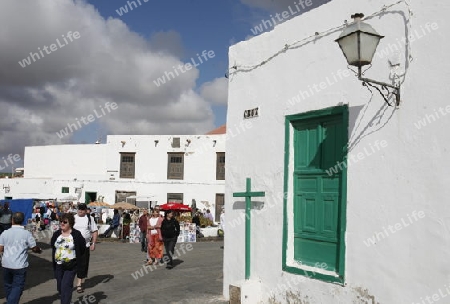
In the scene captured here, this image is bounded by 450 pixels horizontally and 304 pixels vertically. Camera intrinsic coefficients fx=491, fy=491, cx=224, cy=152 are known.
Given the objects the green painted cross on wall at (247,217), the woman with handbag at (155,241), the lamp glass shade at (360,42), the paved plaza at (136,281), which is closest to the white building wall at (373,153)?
the green painted cross on wall at (247,217)

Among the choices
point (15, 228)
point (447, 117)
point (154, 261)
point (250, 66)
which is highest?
point (250, 66)

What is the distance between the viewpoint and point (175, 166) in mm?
29141

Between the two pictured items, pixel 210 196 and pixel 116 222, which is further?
pixel 210 196

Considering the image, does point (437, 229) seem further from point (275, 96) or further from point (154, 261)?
point (154, 261)

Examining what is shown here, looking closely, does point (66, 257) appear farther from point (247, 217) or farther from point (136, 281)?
point (136, 281)

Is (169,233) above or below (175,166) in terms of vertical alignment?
below

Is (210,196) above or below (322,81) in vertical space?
below

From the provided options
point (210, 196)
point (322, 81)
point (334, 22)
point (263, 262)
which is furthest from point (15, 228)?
point (210, 196)

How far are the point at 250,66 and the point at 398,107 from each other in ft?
10.1

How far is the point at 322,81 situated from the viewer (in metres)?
6.59

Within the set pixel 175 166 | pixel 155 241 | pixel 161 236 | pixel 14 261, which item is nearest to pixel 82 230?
pixel 14 261

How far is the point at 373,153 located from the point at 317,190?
1.09 meters

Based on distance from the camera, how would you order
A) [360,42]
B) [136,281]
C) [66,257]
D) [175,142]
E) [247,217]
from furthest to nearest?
[175,142]
[136,281]
[247,217]
[66,257]
[360,42]

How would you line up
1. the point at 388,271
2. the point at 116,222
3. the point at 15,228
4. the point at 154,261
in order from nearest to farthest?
the point at 388,271
the point at 15,228
the point at 154,261
the point at 116,222
